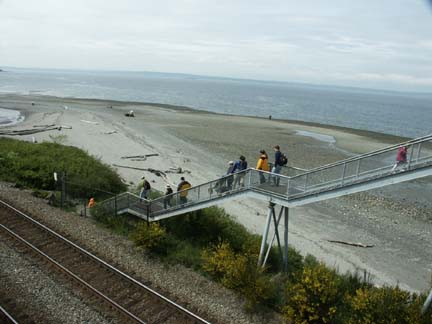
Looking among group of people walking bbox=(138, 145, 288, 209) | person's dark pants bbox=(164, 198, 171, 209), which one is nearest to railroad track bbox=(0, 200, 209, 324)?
person's dark pants bbox=(164, 198, 171, 209)

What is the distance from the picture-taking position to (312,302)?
12336 millimetres

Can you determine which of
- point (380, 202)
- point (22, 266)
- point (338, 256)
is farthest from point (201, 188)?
point (380, 202)

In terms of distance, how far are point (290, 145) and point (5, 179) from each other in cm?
3651

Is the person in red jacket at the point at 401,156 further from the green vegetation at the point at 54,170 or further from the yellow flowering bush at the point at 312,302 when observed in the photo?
the green vegetation at the point at 54,170

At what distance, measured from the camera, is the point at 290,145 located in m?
51.6

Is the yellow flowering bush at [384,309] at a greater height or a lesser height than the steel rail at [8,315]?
greater

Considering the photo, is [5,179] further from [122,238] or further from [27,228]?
[122,238]

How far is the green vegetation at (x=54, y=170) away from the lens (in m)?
23.5

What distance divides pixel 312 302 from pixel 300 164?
29537mm

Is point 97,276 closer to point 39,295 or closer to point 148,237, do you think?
point 39,295

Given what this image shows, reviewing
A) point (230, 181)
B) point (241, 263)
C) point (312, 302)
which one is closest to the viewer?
point (312, 302)

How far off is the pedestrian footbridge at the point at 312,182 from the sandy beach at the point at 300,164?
6738 millimetres

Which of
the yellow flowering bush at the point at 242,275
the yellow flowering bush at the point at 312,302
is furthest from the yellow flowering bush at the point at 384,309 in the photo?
the yellow flowering bush at the point at 242,275

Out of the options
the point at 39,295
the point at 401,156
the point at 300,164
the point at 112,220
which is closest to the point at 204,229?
the point at 112,220
